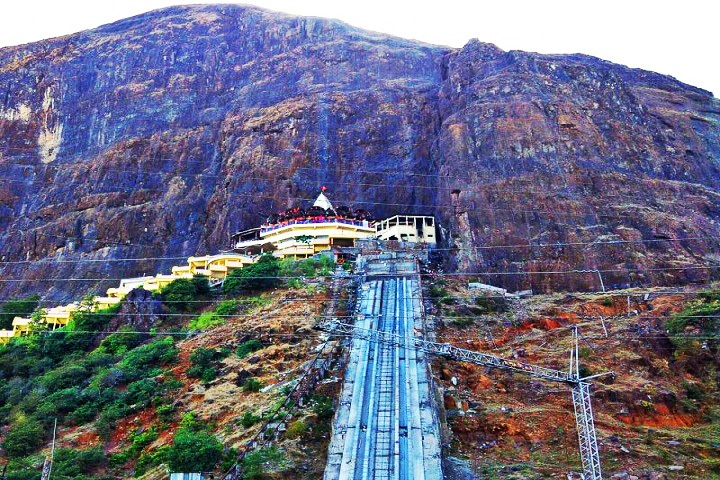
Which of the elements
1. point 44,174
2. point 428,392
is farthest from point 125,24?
point 428,392

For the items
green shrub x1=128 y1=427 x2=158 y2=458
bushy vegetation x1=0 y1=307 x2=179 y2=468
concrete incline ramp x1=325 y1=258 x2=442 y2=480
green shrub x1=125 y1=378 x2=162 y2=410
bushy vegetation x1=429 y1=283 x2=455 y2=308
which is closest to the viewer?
concrete incline ramp x1=325 y1=258 x2=442 y2=480

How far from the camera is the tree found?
55969 millimetres

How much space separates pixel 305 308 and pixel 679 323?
24.2m

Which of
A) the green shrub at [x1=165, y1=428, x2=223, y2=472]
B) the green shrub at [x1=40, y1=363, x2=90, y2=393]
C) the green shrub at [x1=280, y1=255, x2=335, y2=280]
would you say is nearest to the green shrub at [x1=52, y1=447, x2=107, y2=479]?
the green shrub at [x1=165, y1=428, x2=223, y2=472]

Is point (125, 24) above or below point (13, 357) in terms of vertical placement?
above

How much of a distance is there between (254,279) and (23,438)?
71.9ft

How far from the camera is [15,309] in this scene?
66000mm

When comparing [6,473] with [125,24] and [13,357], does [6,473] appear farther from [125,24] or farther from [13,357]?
[125,24]

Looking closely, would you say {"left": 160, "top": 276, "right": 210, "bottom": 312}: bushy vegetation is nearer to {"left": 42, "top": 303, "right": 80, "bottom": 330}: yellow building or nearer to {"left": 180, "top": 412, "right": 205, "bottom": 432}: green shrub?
{"left": 42, "top": 303, "right": 80, "bottom": 330}: yellow building

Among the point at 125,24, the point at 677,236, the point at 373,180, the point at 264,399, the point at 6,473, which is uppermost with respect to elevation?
the point at 125,24

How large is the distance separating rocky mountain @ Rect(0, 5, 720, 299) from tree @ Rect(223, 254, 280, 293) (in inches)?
604

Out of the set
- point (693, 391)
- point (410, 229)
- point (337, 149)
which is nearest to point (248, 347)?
point (693, 391)

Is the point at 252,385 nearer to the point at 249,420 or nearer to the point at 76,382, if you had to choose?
the point at 249,420

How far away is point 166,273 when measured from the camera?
71.1 meters
